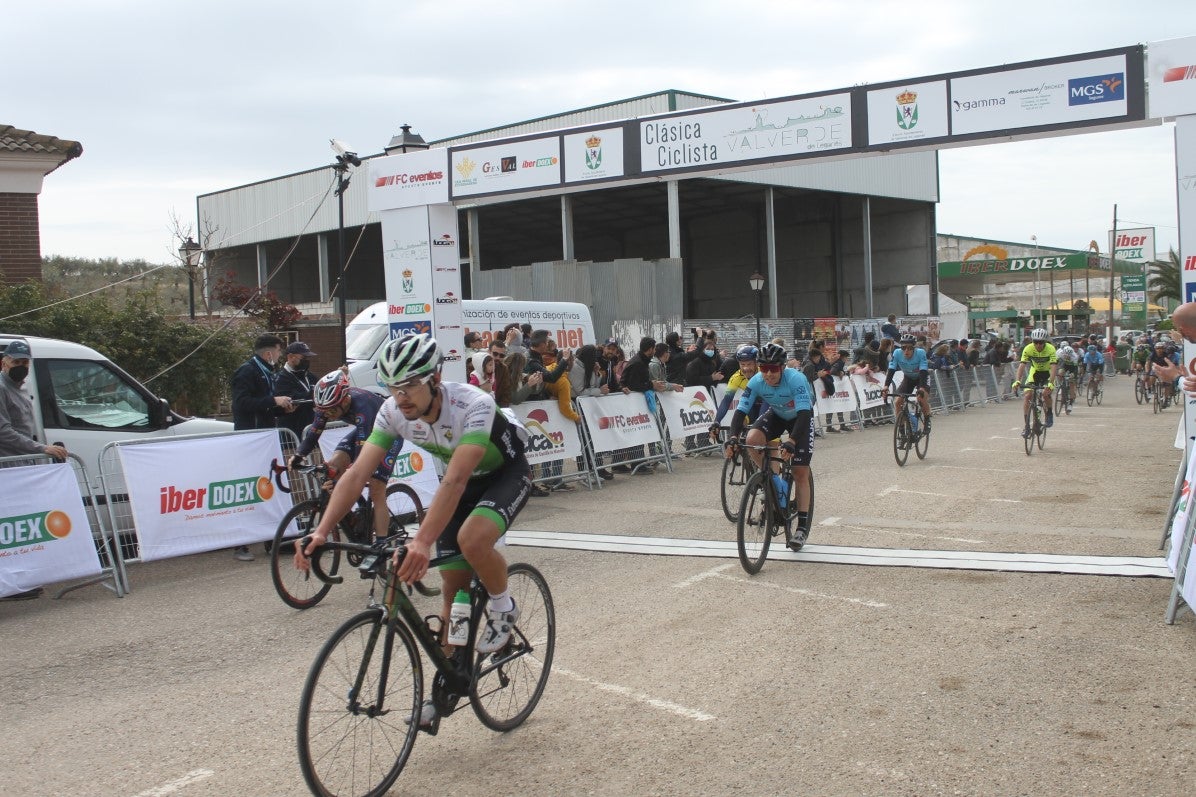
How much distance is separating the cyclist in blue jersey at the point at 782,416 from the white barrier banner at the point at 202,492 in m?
4.32

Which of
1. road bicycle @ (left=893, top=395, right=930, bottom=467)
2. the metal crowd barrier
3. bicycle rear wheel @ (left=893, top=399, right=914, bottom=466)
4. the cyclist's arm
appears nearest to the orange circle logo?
the metal crowd barrier

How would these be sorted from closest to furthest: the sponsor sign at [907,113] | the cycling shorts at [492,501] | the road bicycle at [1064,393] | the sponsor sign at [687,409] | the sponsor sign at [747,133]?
the cycling shorts at [492,501]
the sponsor sign at [907,113]
the sponsor sign at [747,133]
the sponsor sign at [687,409]
the road bicycle at [1064,393]

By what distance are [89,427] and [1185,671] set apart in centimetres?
884

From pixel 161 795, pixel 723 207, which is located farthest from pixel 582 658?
pixel 723 207

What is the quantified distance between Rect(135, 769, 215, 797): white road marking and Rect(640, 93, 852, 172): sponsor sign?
11.2 m

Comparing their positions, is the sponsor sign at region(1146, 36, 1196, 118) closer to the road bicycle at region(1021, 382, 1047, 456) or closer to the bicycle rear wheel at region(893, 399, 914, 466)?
the bicycle rear wheel at region(893, 399, 914, 466)

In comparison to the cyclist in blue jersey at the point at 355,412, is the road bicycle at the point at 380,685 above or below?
below

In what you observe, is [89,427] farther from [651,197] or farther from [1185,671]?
[651,197]

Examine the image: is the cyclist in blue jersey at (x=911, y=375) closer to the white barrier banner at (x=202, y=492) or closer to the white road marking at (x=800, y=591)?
the white road marking at (x=800, y=591)

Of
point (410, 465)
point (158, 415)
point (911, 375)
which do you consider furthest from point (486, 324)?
point (158, 415)

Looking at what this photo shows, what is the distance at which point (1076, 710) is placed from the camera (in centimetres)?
486

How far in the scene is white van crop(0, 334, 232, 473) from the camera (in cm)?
904

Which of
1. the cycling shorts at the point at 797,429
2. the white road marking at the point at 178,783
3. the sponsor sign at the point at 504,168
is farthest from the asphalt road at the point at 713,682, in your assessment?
the sponsor sign at the point at 504,168

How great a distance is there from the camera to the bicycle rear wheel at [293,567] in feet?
24.0
